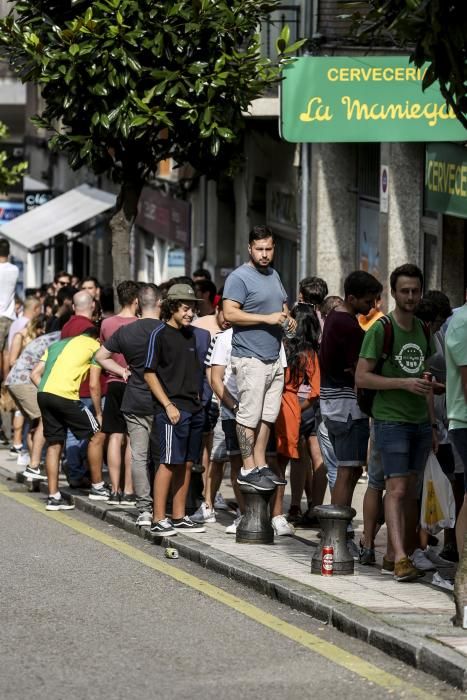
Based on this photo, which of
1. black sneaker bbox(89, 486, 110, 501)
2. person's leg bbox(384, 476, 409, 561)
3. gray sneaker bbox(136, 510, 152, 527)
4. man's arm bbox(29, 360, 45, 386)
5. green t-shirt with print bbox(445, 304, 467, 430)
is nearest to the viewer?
green t-shirt with print bbox(445, 304, 467, 430)

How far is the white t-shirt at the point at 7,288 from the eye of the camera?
64.3ft

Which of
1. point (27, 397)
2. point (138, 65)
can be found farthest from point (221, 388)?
point (27, 397)

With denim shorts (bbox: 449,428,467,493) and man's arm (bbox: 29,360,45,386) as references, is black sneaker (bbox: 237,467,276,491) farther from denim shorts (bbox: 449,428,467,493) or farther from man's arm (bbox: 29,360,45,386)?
man's arm (bbox: 29,360,45,386)

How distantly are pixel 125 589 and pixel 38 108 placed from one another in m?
35.6

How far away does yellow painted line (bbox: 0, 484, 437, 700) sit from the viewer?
24.8 feet

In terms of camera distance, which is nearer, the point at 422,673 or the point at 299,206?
the point at 422,673

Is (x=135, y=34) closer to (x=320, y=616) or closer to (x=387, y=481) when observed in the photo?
(x=387, y=481)

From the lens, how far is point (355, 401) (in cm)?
1080

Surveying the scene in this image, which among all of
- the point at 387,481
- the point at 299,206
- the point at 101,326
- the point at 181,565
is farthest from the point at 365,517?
the point at 299,206

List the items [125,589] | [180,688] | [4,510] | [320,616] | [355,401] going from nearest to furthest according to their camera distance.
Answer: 1. [180,688]
2. [320,616]
3. [125,589]
4. [355,401]
5. [4,510]

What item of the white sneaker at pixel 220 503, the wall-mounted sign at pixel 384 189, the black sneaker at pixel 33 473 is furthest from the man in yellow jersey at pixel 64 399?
the wall-mounted sign at pixel 384 189

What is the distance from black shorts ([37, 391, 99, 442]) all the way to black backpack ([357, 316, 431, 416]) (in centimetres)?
Result: 418

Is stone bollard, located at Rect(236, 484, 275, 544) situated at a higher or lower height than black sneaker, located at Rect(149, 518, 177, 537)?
higher

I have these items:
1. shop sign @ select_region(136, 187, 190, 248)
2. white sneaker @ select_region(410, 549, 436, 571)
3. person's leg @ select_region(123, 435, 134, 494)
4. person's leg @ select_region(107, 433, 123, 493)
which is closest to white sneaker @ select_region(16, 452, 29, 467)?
person's leg @ select_region(123, 435, 134, 494)
